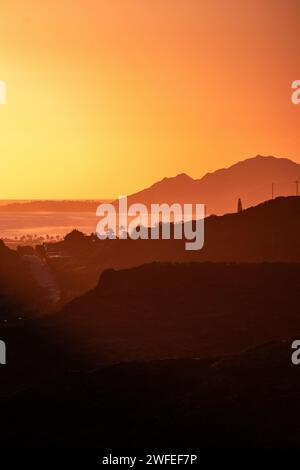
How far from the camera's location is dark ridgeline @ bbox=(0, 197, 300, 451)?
53000 mm

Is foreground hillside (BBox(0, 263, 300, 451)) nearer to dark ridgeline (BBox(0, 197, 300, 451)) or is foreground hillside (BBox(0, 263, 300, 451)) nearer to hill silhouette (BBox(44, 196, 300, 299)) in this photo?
dark ridgeline (BBox(0, 197, 300, 451))

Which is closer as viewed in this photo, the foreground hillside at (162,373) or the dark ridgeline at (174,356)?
the foreground hillside at (162,373)

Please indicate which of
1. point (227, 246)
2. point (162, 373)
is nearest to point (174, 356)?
point (162, 373)

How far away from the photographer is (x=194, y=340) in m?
88.3

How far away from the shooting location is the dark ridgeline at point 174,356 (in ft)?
174

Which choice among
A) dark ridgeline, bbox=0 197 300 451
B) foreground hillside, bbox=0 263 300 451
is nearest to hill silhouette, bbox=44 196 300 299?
dark ridgeline, bbox=0 197 300 451

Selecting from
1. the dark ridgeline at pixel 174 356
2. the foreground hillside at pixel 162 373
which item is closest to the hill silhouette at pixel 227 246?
the dark ridgeline at pixel 174 356

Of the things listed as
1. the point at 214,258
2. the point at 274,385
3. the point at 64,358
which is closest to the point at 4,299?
the point at 214,258

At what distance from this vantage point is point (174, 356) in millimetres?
81625

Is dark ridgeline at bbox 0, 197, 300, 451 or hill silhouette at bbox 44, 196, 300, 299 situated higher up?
hill silhouette at bbox 44, 196, 300, 299

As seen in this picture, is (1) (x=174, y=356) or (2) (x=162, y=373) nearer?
(2) (x=162, y=373)

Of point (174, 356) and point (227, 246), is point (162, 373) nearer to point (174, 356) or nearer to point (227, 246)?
point (174, 356)

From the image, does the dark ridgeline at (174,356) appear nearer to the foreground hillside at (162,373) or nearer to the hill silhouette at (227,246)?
the foreground hillside at (162,373)
